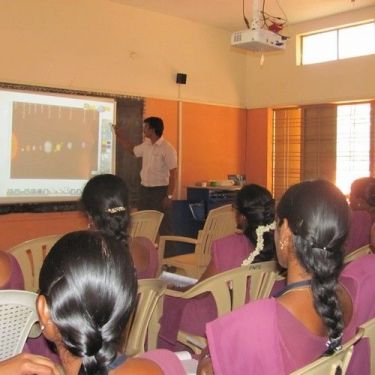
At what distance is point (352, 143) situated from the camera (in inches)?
241

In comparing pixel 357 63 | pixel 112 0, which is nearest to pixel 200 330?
pixel 112 0

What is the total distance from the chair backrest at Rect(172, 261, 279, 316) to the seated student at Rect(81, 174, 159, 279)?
0.19 metres

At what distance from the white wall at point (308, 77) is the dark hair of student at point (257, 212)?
12.8ft

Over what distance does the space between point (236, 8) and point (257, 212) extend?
13.1 feet

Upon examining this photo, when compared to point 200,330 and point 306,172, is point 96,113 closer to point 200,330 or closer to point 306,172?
point 306,172

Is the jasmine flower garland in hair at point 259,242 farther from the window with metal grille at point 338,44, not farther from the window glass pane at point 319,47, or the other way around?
the window glass pane at point 319,47

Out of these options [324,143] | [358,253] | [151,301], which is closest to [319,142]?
[324,143]

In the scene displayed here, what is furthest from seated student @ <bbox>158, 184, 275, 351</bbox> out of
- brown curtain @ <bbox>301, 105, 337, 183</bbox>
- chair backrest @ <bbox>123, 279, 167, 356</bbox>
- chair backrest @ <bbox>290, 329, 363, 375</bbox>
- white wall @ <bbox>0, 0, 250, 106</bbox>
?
brown curtain @ <bbox>301, 105, 337, 183</bbox>

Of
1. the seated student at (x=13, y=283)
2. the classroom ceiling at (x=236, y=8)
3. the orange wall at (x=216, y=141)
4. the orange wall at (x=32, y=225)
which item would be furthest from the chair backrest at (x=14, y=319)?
the classroom ceiling at (x=236, y=8)

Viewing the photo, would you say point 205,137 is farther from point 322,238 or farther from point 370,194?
point 322,238

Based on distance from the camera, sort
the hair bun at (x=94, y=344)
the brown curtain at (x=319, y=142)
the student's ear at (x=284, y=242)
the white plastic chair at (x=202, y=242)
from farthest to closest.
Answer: the brown curtain at (x=319, y=142), the white plastic chair at (x=202, y=242), the student's ear at (x=284, y=242), the hair bun at (x=94, y=344)

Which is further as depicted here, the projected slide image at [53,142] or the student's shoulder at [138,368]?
the projected slide image at [53,142]

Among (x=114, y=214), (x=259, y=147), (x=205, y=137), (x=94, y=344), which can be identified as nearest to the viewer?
(x=94, y=344)

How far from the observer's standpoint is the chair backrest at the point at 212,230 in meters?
3.85
